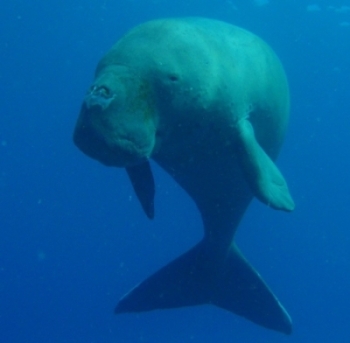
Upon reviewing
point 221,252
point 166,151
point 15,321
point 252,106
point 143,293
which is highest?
point 252,106

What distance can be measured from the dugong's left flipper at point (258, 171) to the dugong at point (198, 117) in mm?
12

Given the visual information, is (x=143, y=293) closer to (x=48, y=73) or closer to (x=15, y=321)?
(x=15, y=321)

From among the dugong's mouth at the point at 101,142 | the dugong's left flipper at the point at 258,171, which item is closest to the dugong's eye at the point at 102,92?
the dugong's mouth at the point at 101,142

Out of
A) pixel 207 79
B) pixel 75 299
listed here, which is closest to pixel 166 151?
pixel 207 79

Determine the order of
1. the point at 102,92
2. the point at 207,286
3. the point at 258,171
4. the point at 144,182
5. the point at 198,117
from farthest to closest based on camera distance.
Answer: the point at 207,286, the point at 144,182, the point at 258,171, the point at 198,117, the point at 102,92

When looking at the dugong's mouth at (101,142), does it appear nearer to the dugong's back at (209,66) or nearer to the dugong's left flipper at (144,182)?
the dugong's back at (209,66)

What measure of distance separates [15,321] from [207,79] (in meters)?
32.8

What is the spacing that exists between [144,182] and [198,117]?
162 cm

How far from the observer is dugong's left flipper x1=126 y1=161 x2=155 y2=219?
22.4 ft

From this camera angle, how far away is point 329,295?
1907 inches

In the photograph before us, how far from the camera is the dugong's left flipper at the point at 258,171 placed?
A: 242 inches

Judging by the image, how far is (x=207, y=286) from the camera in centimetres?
1030

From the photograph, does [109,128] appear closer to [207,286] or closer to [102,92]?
[102,92]

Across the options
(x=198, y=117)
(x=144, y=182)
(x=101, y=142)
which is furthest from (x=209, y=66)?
(x=144, y=182)
